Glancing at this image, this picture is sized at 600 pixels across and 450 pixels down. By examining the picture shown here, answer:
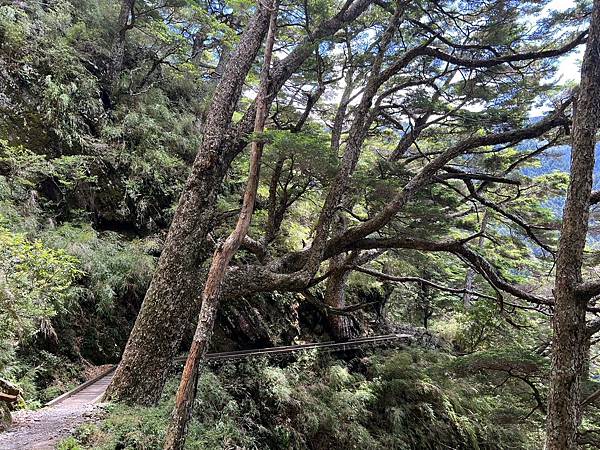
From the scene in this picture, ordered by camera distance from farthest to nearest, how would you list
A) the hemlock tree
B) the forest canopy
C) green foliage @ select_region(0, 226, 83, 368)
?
the hemlock tree, the forest canopy, green foliage @ select_region(0, 226, 83, 368)

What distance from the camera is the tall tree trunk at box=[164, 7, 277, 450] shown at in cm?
400

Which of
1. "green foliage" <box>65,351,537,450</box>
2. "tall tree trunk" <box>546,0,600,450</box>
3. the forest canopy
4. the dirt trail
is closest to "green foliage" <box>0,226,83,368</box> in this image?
the forest canopy

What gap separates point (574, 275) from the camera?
4.60m

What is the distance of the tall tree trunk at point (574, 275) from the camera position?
442cm

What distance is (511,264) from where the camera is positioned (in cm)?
1193

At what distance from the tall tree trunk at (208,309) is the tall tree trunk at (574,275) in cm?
412

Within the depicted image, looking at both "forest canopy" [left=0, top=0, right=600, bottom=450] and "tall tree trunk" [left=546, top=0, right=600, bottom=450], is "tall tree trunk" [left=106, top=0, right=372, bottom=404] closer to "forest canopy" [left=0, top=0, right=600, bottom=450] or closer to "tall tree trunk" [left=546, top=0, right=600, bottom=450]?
"forest canopy" [left=0, top=0, right=600, bottom=450]

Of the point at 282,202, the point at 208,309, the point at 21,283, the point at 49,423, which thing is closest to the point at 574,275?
the point at 208,309

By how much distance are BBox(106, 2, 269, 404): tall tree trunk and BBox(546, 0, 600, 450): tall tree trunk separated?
486 cm

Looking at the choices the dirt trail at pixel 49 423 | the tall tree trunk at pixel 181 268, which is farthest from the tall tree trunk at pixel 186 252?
the dirt trail at pixel 49 423

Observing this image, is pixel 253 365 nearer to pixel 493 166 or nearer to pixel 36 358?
pixel 36 358

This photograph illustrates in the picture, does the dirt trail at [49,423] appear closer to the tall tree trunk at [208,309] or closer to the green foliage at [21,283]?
the green foliage at [21,283]

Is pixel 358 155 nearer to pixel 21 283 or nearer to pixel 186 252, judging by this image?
pixel 186 252

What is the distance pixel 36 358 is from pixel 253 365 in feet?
12.5
